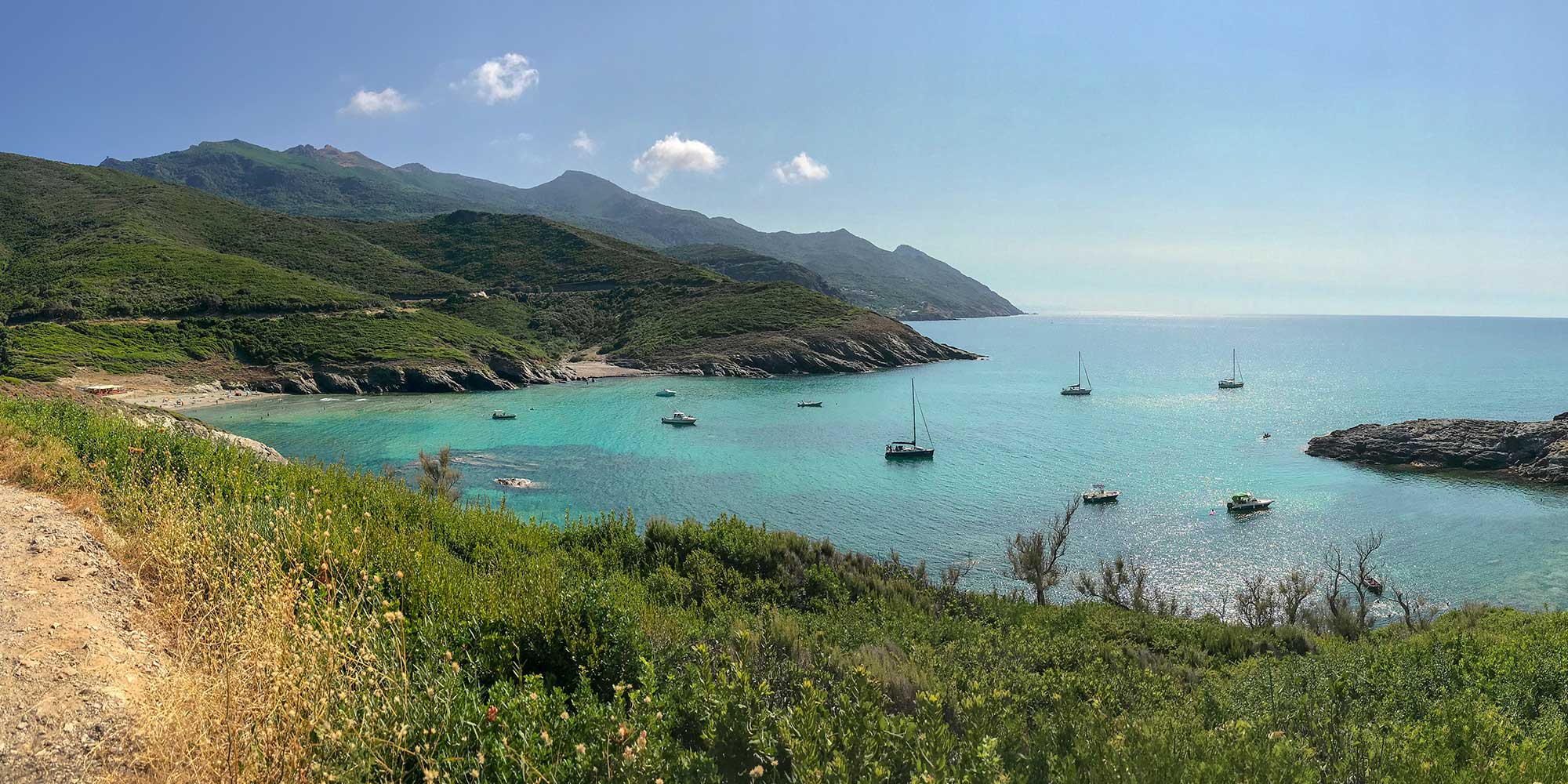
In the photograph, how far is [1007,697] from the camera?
258 inches

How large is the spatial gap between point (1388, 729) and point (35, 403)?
20539 millimetres

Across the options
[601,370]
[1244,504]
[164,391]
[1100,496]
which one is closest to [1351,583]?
[1244,504]

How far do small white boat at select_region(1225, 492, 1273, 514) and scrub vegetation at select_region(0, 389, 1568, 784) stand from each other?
24731 mm

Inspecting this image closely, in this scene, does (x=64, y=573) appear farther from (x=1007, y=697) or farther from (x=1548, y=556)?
(x=1548, y=556)

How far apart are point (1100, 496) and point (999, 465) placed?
29.1ft

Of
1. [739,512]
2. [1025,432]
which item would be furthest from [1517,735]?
[1025,432]

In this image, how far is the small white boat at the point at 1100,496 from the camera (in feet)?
119

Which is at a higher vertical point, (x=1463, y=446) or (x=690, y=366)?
(x=690, y=366)

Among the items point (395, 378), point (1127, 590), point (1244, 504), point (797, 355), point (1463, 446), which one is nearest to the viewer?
point (1127, 590)

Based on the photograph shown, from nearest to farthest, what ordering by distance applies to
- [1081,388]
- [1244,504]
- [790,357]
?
[1244,504] < [1081,388] < [790,357]

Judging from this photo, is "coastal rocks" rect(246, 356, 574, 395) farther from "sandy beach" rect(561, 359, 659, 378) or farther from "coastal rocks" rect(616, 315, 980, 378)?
"coastal rocks" rect(616, 315, 980, 378)

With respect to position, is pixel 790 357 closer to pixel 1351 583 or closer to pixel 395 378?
pixel 395 378

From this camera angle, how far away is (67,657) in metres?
4.27

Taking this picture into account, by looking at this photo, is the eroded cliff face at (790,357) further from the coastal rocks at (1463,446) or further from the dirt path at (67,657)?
the dirt path at (67,657)
